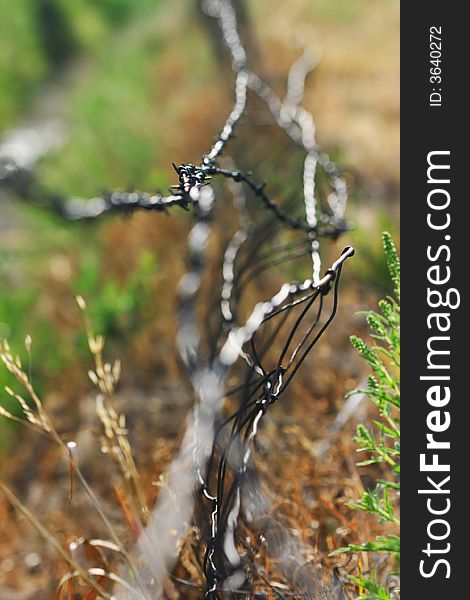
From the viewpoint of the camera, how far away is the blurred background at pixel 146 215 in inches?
107

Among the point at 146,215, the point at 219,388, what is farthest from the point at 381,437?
the point at 146,215

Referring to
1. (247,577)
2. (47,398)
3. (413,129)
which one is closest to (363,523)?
(247,577)

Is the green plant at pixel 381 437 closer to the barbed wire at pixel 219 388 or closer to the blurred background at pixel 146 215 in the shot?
the barbed wire at pixel 219 388

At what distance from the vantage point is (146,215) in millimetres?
4047

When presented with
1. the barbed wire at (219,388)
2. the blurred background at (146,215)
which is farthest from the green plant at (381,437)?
the blurred background at (146,215)

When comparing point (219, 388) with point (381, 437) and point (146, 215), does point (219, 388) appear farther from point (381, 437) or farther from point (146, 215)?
point (146, 215)

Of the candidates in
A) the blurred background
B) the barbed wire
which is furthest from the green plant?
the blurred background

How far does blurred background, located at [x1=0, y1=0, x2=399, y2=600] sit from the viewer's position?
2719 mm

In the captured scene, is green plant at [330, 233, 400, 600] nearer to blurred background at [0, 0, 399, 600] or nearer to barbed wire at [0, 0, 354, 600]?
barbed wire at [0, 0, 354, 600]

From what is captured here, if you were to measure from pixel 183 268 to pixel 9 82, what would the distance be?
7822mm

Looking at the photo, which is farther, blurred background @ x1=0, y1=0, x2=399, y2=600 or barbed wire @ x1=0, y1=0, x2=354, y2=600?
blurred background @ x1=0, y1=0, x2=399, y2=600

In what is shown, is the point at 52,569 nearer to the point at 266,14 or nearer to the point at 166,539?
the point at 166,539

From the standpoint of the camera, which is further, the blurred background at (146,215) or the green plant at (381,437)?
the blurred background at (146,215)

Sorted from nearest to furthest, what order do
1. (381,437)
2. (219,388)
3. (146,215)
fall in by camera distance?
1. (219,388)
2. (381,437)
3. (146,215)
